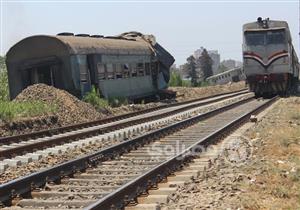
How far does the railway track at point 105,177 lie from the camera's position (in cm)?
740

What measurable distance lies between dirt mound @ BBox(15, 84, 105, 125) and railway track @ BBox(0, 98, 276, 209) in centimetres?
796

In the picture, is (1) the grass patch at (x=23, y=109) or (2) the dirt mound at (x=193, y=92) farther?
(2) the dirt mound at (x=193, y=92)

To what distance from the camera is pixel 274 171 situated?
8.96 m

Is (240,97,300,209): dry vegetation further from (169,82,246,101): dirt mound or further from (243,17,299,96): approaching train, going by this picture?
(169,82,246,101): dirt mound

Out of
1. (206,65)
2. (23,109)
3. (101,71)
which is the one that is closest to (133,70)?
(101,71)

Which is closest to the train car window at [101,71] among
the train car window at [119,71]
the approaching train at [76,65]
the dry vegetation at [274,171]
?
the approaching train at [76,65]

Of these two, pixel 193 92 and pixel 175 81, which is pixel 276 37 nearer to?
pixel 193 92

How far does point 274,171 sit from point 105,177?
2.77 m

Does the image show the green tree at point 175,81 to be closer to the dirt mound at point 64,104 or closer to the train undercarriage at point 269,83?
the train undercarriage at point 269,83

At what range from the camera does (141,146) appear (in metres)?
13.0

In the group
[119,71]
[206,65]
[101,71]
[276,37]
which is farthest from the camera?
[206,65]

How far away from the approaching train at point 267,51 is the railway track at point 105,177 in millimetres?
16188

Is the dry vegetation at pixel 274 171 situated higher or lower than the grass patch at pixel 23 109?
lower

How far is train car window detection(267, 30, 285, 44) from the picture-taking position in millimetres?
29183
